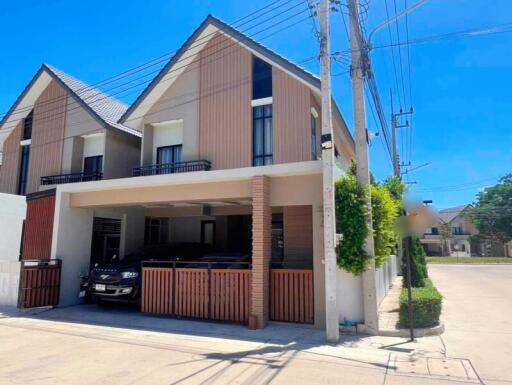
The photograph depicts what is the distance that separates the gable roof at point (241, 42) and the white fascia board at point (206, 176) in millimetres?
3963

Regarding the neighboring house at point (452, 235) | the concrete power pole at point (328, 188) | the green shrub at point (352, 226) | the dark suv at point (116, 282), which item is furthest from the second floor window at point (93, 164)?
the neighboring house at point (452, 235)

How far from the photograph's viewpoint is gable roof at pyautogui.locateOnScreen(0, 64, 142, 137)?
15.9m

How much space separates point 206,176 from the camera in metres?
9.99

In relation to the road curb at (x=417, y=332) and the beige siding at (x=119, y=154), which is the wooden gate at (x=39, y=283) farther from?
the road curb at (x=417, y=332)

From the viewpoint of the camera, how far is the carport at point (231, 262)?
892cm

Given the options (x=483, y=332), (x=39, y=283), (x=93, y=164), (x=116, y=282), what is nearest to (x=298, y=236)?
(x=483, y=332)

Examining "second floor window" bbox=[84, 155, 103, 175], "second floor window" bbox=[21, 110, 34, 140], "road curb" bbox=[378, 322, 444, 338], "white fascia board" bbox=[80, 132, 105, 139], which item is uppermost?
"second floor window" bbox=[21, 110, 34, 140]

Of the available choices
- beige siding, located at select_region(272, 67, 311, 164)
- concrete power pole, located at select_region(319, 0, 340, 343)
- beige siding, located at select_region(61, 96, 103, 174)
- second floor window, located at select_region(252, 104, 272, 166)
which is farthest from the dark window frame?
beige siding, located at select_region(61, 96, 103, 174)

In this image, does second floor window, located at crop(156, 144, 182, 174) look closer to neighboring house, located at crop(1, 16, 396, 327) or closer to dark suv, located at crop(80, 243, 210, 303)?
neighboring house, located at crop(1, 16, 396, 327)

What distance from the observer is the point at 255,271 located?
8.90 meters

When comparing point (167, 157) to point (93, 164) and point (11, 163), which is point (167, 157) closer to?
point (93, 164)

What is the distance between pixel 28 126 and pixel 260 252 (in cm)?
1486

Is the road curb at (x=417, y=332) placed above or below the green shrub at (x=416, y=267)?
below

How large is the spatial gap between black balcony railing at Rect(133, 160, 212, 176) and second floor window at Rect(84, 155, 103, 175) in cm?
190
